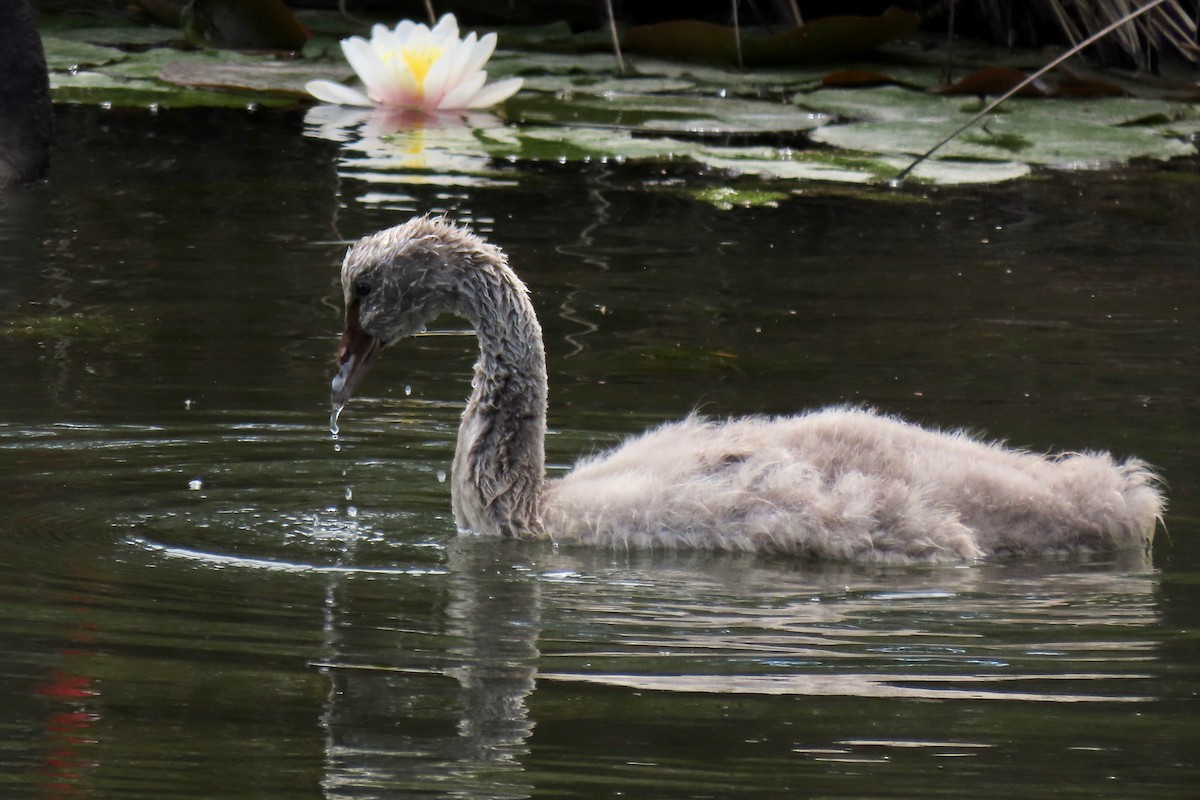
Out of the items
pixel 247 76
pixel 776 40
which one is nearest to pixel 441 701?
pixel 247 76

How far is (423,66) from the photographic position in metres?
11.1

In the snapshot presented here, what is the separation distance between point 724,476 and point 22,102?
551cm

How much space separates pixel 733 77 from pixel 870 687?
28.1ft

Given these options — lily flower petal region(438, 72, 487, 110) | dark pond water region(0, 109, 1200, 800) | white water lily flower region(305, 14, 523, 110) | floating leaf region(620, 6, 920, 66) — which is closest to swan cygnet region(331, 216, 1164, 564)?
dark pond water region(0, 109, 1200, 800)

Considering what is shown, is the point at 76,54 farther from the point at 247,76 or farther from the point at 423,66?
the point at 423,66

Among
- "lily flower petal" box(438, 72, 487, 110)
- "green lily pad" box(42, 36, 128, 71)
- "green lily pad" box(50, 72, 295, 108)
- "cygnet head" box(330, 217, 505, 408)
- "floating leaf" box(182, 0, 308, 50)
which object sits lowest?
"cygnet head" box(330, 217, 505, 408)

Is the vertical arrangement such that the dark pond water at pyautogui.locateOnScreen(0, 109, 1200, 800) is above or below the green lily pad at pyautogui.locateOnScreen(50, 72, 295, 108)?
below

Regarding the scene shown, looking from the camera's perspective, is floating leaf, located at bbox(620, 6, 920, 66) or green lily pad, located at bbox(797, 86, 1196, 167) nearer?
green lily pad, located at bbox(797, 86, 1196, 167)

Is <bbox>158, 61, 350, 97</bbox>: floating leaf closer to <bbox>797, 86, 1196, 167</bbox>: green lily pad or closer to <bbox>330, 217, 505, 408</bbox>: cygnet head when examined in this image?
<bbox>797, 86, 1196, 167</bbox>: green lily pad

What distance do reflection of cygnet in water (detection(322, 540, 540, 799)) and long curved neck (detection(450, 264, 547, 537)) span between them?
2.18 feet

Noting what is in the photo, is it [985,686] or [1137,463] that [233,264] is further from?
[985,686]

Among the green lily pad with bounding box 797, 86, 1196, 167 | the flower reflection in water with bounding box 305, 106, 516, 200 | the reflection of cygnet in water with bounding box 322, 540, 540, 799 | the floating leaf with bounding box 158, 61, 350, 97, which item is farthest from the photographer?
the floating leaf with bounding box 158, 61, 350, 97

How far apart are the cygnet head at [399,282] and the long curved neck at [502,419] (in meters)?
0.05

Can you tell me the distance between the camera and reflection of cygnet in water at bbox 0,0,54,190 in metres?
9.91
